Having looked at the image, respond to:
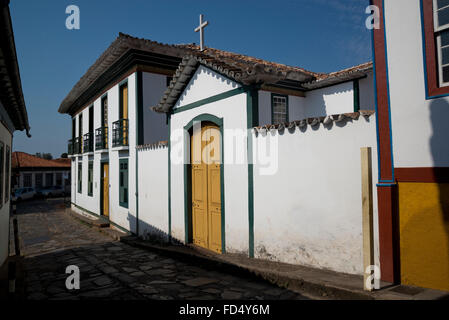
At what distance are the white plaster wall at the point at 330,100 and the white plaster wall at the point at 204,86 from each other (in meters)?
3.39

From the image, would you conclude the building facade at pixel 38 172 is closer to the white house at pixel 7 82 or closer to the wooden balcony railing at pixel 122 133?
the wooden balcony railing at pixel 122 133

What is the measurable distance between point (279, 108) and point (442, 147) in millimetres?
4774

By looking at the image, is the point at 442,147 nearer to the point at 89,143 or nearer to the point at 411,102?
the point at 411,102

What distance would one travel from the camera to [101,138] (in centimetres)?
1337

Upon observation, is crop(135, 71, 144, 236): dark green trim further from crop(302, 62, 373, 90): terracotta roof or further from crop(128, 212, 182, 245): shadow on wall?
crop(302, 62, 373, 90): terracotta roof

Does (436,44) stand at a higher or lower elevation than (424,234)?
higher

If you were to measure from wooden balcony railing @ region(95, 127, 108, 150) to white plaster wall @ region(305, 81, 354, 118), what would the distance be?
844 centimetres

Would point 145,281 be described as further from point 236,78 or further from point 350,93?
point 350,93

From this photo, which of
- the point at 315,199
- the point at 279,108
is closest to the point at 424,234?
the point at 315,199

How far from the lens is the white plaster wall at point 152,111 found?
10.4 m

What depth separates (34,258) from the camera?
8062 millimetres
